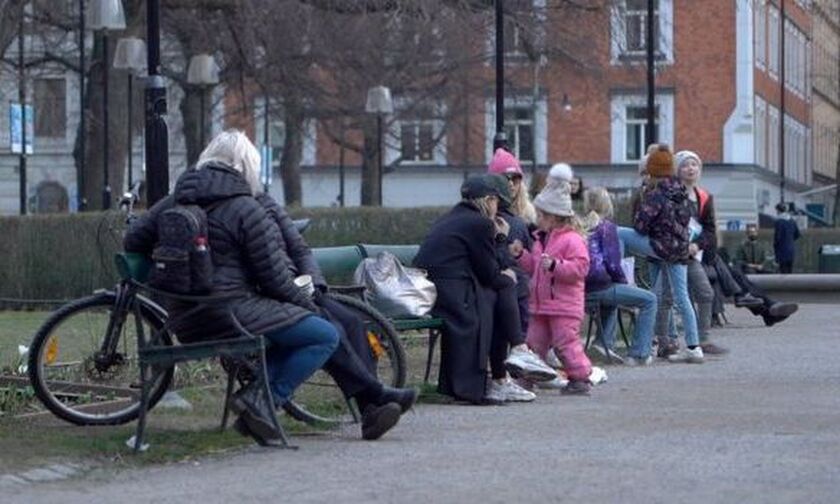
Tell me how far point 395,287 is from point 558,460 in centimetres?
377

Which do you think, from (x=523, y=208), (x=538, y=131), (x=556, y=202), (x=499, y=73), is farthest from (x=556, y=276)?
(x=538, y=131)

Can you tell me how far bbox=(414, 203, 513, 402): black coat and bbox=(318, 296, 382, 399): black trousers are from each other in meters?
2.09

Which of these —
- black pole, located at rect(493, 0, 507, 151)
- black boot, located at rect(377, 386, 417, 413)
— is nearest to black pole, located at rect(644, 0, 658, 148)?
black pole, located at rect(493, 0, 507, 151)

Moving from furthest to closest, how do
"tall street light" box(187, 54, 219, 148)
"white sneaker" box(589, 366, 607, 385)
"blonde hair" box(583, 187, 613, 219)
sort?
"tall street light" box(187, 54, 219, 148)
"blonde hair" box(583, 187, 613, 219)
"white sneaker" box(589, 366, 607, 385)

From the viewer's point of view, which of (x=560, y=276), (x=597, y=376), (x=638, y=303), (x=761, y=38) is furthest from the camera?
(x=761, y=38)

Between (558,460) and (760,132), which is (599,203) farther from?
(760,132)

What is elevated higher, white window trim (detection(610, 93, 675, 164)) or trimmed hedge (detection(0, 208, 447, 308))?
white window trim (detection(610, 93, 675, 164))

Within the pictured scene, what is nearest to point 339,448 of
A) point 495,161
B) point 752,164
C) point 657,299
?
point 495,161

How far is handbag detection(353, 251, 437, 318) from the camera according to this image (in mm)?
14141

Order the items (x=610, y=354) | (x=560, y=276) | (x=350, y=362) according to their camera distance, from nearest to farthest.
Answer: (x=350, y=362) < (x=560, y=276) < (x=610, y=354)

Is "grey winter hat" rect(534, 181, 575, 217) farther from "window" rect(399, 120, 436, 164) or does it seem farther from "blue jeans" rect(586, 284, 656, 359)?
"window" rect(399, 120, 436, 164)

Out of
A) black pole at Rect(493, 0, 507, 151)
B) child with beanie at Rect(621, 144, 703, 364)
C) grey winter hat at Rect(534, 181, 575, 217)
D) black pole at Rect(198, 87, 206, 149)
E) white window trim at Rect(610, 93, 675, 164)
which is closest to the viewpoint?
grey winter hat at Rect(534, 181, 575, 217)

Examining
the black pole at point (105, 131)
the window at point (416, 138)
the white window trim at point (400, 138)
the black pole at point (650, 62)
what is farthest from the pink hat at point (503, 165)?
the window at point (416, 138)

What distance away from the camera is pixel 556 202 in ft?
50.7
